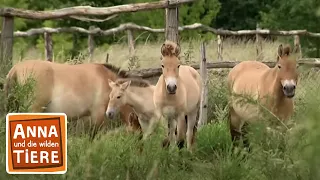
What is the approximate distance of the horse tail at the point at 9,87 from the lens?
20.3 ft

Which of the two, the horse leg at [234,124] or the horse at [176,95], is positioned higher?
the horse at [176,95]

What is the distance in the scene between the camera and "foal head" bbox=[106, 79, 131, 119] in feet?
28.0

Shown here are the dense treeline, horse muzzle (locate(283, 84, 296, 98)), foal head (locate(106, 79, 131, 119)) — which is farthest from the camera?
the dense treeline

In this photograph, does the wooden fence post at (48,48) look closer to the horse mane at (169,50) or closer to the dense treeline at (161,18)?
the horse mane at (169,50)

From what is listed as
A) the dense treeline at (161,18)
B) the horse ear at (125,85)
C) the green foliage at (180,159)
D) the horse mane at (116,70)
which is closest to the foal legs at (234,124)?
the horse ear at (125,85)

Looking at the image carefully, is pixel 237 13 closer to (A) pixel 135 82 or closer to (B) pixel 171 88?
(A) pixel 135 82

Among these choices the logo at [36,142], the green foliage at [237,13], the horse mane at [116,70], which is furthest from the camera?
the green foliage at [237,13]

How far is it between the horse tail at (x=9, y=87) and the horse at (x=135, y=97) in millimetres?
1353

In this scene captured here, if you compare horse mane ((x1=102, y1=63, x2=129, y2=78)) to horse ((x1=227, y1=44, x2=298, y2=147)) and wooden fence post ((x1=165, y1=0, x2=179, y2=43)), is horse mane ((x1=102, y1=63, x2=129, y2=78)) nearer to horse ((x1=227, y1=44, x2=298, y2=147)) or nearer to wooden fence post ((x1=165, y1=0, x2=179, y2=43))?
wooden fence post ((x1=165, y1=0, x2=179, y2=43))

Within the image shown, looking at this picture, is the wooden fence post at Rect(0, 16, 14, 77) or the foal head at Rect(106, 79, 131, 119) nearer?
the wooden fence post at Rect(0, 16, 14, 77)

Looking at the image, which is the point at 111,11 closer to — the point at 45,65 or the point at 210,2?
the point at 45,65

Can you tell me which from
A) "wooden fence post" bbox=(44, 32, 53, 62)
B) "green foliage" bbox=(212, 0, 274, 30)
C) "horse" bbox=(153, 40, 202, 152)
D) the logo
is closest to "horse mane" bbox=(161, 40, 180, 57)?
"horse" bbox=(153, 40, 202, 152)

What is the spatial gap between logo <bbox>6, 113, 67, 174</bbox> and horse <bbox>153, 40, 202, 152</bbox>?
376 cm

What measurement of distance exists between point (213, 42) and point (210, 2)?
4823 millimetres
